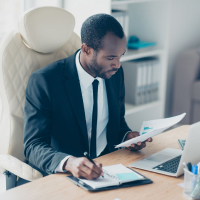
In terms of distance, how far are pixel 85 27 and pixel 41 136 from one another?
0.51 meters

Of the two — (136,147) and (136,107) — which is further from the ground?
(136,147)

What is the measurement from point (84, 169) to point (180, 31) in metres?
2.87

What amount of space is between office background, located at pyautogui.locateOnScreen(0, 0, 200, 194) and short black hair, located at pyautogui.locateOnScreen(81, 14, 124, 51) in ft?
2.81

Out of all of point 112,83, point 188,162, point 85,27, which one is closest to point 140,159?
point 188,162

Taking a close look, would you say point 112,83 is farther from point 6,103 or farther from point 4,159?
point 4,159

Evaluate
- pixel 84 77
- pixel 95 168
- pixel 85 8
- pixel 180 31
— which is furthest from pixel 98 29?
pixel 180 31

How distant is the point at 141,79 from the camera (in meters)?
2.73

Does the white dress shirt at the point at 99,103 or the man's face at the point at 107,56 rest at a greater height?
the man's face at the point at 107,56

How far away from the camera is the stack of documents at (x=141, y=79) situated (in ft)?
8.87

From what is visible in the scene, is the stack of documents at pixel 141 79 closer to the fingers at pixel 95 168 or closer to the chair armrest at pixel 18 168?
the chair armrest at pixel 18 168

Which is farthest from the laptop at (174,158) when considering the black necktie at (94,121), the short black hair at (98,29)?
the short black hair at (98,29)

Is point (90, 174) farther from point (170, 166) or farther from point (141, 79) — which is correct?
point (141, 79)

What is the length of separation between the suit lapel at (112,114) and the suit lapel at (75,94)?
0.18 m

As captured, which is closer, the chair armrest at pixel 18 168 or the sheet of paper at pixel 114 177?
the sheet of paper at pixel 114 177
